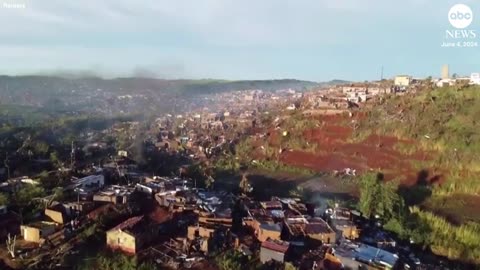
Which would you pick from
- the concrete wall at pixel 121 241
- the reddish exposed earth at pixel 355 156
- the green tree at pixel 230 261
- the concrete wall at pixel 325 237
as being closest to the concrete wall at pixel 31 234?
the concrete wall at pixel 121 241

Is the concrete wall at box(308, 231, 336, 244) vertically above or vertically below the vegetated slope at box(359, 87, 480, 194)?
below

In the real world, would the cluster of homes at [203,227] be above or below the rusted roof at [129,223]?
below

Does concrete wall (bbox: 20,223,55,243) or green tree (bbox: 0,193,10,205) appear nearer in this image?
concrete wall (bbox: 20,223,55,243)

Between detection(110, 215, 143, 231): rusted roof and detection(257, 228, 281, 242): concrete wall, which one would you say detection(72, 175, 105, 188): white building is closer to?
detection(110, 215, 143, 231): rusted roof

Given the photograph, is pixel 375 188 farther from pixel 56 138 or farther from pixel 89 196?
pixel 56 138

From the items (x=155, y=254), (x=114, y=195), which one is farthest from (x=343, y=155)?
(x=155, y=254)

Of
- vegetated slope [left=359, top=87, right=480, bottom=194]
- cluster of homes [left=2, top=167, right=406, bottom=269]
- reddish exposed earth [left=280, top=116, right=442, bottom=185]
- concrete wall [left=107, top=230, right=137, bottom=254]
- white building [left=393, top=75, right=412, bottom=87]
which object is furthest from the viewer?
white building [left=393, top=75, right=412, bottom=87]

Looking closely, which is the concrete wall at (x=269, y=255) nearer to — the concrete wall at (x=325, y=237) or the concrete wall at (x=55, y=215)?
the concrete wall at (x=325, y=237)

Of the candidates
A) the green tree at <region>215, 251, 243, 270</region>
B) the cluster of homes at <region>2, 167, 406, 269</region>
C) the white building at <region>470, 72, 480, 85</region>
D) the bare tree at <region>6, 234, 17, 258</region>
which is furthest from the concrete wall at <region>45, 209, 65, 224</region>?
the white building at <region>470, 72, 480, 85</region>

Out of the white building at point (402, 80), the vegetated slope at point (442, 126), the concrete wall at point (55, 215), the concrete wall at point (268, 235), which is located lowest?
the concrete wall at point (268, 235)
